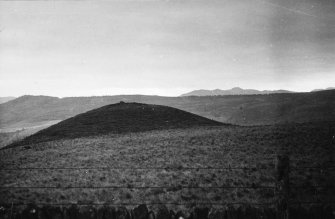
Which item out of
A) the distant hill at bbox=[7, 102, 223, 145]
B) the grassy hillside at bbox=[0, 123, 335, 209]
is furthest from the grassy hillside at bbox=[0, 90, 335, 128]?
the grassy hillside at bbox=[0, 123, 335, 209]

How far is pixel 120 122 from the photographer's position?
45.9m

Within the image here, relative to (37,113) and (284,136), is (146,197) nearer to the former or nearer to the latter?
(284,136)

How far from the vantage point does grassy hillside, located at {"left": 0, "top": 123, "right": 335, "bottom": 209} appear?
10.8 meters

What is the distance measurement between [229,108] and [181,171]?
364 ft

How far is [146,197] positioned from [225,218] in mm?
6317

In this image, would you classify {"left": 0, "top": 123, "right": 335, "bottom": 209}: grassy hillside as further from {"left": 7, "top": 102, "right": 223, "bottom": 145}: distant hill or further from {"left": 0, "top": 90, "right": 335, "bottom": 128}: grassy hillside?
{"left": 0, "top": 90, "right": 335, "bottom": 128}: grassy hillside

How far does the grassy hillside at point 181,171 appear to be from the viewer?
10.8m

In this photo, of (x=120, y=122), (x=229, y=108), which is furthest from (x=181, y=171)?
(x=229, y=108)

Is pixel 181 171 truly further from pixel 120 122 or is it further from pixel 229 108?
pixel 229 108

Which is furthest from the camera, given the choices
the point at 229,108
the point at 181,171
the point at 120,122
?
the point at 229,108

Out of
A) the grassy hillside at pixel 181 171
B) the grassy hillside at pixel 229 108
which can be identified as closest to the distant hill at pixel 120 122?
the grassy hillside at pixel 181 171

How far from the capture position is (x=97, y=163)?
1905 cm

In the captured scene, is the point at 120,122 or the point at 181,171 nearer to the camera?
the point at 181,171

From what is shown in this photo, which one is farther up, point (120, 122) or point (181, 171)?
point (120, 122)
